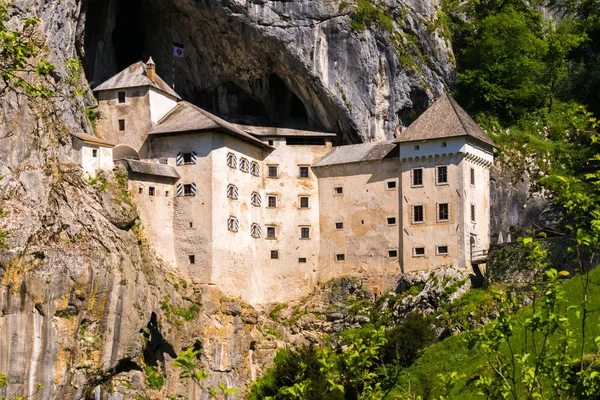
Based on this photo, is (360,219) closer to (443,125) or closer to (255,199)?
(255,199)

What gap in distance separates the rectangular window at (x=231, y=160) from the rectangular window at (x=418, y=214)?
11675mm

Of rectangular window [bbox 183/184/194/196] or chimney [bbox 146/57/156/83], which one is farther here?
chimney [bbox 146/57/156/83]

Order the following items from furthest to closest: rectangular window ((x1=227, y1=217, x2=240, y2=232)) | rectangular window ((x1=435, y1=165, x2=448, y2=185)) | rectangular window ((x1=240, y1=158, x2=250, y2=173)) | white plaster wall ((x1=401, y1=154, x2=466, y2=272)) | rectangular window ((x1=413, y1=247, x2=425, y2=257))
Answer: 1. rectangular window ((x1=240, y1=158, x2=250, y2=173))
2. rectangular window ((x1=227, y1=217, x2=240, y2=232))
3. rectangular window ((x1=435, y1=165, x2=448, y2=185))
4. rectangular window ((x1=413, y1=247, x2=425, y2=257))
5. white plaster wall ((x1=401, y1=154, x2=466, y2=272))

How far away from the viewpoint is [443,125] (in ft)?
220

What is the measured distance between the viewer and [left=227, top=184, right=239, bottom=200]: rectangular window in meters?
66.8

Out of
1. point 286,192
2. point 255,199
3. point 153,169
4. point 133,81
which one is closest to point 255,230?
point 255,199

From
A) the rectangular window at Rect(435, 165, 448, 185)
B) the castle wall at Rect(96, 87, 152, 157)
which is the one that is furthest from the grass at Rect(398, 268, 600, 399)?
the castle wall at Rect(96, 87, 152, 157)

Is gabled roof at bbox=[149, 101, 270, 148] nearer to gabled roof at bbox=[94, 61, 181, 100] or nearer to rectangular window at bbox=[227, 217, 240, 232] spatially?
gabled roof at bbox=[94, 61, 181, 100]

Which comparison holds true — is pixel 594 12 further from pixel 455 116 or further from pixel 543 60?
pixel 455 116

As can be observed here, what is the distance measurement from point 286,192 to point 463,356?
18.7 meters

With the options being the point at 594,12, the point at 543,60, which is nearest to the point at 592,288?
the point at 543,60

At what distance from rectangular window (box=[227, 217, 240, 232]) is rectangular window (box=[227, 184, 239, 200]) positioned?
1.39 m

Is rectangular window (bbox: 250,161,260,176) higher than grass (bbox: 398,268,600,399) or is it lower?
higher

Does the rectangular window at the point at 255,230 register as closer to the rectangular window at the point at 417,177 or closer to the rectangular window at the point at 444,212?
Answer: the rectangular window at the point at 417,177
